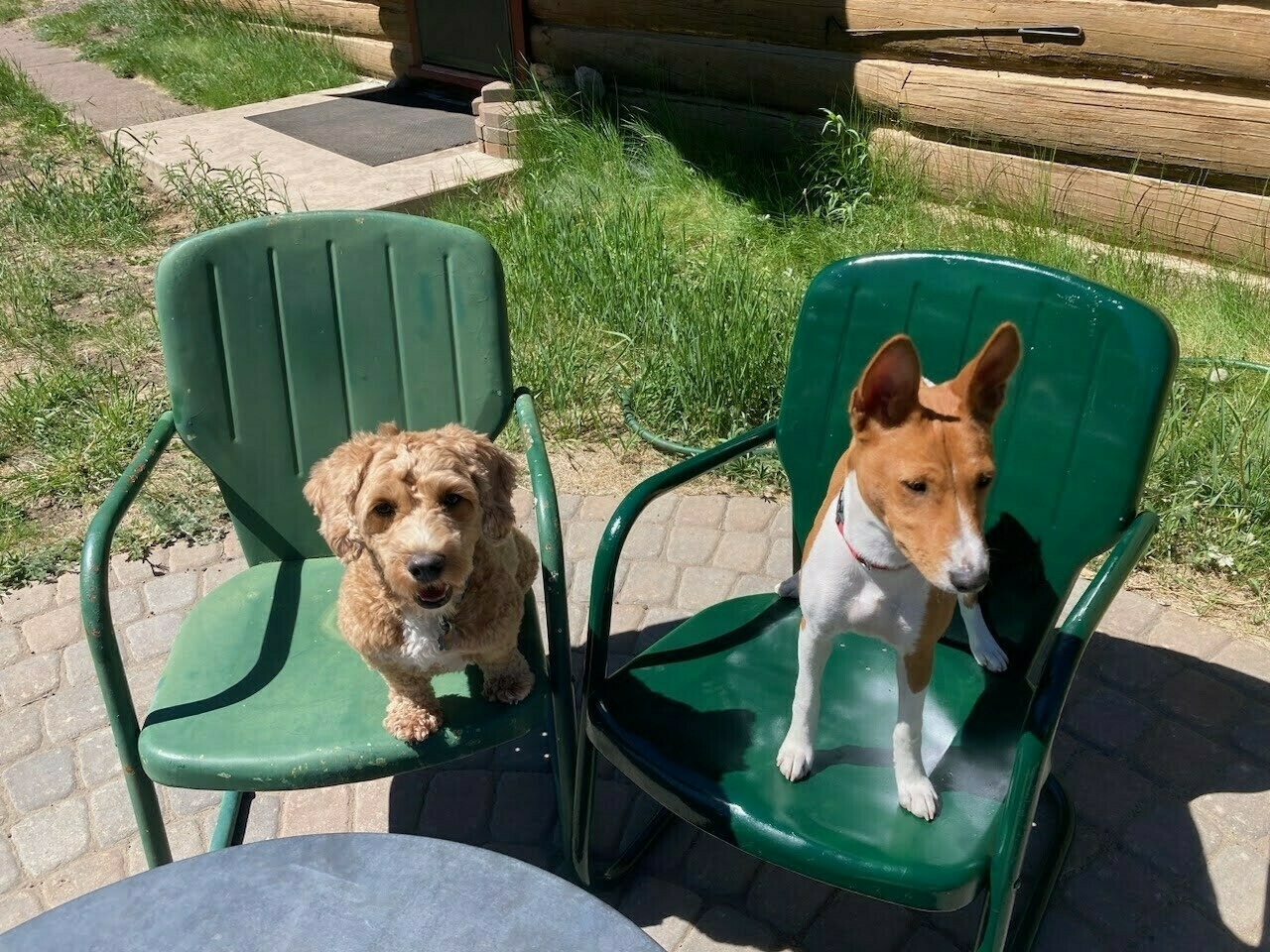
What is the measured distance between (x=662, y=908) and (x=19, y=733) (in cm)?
207

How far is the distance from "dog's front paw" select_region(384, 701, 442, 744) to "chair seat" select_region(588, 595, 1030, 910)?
0.34 meters

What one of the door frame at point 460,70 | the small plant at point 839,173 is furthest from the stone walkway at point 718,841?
the door frame at point 460,70

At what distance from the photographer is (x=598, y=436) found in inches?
170

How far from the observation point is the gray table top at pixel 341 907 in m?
1.43

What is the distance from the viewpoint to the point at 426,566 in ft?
6.21

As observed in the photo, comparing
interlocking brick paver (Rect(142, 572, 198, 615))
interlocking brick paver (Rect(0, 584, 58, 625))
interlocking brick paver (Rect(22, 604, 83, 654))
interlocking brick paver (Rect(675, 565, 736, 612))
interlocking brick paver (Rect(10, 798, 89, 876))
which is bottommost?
interlocking brick paver (Rect(10, 798, 89, 876))

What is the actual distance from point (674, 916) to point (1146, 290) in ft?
11.4

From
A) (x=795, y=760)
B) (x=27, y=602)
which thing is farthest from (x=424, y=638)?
(x=27, y=602)

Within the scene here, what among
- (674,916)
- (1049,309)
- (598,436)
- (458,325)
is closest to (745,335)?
(598,436)

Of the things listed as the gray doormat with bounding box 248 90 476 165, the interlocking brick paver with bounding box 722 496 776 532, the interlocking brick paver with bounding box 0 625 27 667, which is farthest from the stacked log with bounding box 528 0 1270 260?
the interlocking brick paver with bounding box 0 625 27 667

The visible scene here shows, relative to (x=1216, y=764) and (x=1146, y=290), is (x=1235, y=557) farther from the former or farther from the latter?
(x=1146, y=290)

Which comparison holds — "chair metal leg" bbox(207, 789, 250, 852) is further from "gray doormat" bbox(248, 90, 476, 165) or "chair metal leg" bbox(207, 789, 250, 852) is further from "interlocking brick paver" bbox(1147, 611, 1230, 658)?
"gray doormat" bbox(248, 90, 476, 165)

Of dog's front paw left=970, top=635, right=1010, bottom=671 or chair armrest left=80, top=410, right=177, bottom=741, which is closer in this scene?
chair armrest left=80, top=410, right=177, bottom=741

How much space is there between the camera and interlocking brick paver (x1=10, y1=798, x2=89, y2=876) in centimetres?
264
